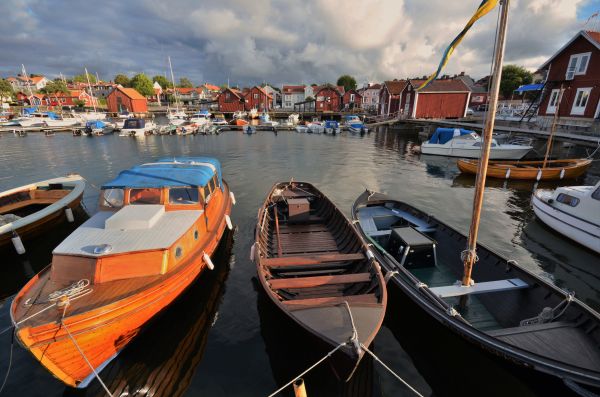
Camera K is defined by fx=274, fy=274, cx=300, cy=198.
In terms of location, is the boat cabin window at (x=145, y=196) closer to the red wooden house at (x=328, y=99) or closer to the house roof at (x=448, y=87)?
the house roof at (x=448, y=87)

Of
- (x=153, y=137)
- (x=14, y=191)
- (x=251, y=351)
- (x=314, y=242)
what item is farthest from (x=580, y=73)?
(x=153, y=137)

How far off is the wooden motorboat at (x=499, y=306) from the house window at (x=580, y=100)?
36.7m

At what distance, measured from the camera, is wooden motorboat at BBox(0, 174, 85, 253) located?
11344 millimetres

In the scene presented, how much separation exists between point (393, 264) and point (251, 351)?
15.8 ft

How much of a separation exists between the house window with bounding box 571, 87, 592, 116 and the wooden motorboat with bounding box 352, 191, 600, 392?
36.7 m

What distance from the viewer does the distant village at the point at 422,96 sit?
105 feet

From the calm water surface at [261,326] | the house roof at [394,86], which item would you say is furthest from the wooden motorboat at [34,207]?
the house roof at [394,86]

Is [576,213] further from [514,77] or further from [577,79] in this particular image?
[514,77]

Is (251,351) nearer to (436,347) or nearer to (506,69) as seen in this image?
(436,347)

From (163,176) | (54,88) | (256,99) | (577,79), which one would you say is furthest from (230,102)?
(163,176)

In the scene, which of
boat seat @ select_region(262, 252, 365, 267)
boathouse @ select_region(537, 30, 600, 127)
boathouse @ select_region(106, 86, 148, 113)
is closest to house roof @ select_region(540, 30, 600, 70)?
boathouse @ select_region(537, 30, 600, 127)

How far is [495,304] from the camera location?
771cm

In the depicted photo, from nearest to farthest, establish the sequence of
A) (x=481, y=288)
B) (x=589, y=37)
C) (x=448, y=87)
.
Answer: (x=481, y=288) < (x=589, y=37) < (x=448, y=87)

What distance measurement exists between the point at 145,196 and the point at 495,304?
38.3ft
